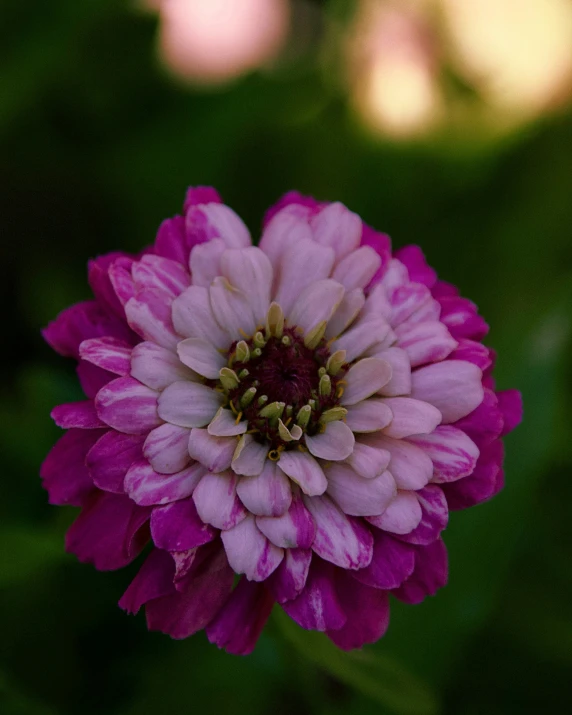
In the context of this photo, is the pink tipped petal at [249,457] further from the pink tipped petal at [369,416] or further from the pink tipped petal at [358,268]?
the pink tipped petal at [358,268]

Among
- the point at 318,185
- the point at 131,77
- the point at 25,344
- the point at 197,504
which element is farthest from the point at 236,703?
the point at 131,77

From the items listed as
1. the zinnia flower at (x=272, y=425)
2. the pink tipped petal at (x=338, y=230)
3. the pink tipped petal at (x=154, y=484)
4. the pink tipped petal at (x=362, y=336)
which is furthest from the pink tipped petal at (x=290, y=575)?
the pink tipped petal at (x=338, y=230)

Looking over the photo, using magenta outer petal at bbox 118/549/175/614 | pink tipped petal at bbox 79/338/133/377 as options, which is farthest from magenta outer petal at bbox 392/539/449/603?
pink tipped petal at bbox 79/338/133/377

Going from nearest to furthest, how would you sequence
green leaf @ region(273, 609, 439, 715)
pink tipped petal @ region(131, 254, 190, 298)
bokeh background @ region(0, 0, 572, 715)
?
pink tipped petal @ region(131, 254, 190, 298) < green leaf @ region(273, 609, 439, 715) < bokeh background @ region(0, 0, 572, 715)

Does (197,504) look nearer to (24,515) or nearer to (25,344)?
(24,515)

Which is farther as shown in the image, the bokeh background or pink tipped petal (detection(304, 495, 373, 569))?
the bokeh background

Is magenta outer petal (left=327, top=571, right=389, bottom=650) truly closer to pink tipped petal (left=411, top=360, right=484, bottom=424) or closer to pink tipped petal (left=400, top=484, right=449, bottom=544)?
pink tipped petal (left=400, top=484, right=449, bottom=544)
